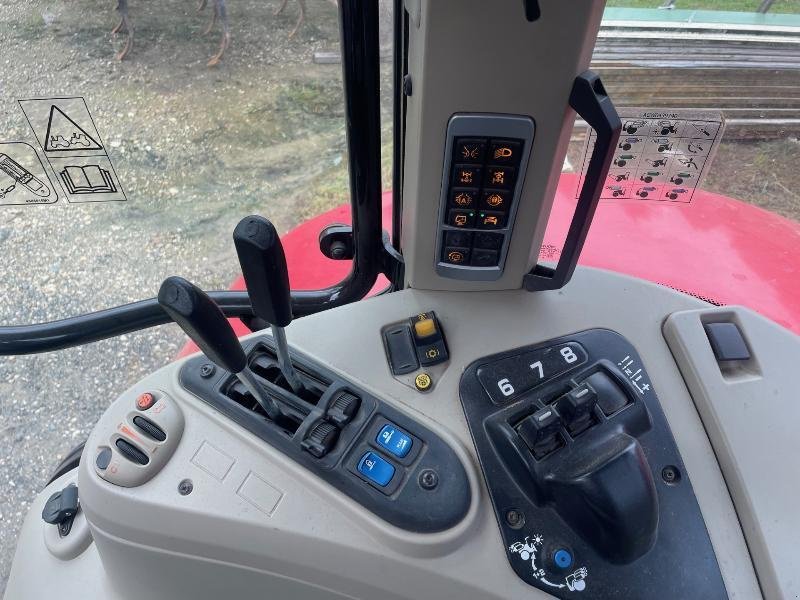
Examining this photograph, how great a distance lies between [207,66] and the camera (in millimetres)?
Answer: 936

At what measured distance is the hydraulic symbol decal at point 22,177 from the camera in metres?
0.91

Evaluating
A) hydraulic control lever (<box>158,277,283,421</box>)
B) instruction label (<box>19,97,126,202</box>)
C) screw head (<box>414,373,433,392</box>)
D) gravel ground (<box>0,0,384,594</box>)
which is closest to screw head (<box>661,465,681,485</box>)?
screw head (<box>414,373,433,392</box>)

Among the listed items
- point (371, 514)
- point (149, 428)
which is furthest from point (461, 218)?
point (149, 428)

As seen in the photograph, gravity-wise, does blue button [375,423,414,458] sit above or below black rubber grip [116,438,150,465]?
above

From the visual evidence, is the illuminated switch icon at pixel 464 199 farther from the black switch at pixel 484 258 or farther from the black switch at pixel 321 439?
the black switch at pixel 321 439

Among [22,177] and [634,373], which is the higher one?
[22,177]

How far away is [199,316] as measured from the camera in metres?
0.57

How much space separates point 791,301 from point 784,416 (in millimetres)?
436

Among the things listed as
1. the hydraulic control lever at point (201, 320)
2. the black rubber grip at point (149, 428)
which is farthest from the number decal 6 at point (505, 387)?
the black rubber grip at point (149, 428)

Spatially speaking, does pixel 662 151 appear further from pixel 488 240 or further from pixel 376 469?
pixel 376 469

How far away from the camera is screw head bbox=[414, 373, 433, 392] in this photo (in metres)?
0.79

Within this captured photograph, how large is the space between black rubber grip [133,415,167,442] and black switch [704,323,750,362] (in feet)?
2.42

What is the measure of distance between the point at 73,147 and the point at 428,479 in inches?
28.5

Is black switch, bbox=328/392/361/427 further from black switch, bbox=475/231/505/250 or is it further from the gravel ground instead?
the gravel ground
